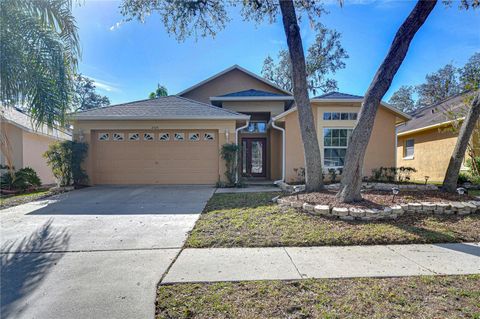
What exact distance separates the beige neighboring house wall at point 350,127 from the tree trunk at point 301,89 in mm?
4283

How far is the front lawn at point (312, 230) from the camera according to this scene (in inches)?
174

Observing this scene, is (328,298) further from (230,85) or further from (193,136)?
(230,85)

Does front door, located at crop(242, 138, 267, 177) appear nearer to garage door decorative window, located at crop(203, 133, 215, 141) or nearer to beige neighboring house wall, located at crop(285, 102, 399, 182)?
garage door decorative window, located at crop(203, 133, 215, 141)

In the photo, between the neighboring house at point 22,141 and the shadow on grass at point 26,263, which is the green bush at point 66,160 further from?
the shadow on grass at point 26,263

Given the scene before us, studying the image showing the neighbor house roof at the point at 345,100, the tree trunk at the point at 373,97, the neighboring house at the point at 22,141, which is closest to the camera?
the tree trunk at the point at 373,97

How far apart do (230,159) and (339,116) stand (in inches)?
218

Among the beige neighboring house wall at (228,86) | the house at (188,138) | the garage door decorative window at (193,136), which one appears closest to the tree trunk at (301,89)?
the house at (188,138)

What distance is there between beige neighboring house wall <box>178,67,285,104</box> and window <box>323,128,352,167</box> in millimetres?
6057

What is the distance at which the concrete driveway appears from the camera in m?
2.65

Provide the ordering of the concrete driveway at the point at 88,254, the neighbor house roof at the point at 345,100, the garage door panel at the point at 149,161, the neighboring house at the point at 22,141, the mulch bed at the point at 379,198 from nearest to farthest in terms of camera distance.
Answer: the concrete driveway at the point at 88,254 < the mulch bed at the point at 379,198 < the neighbor house roof at the point at 345,100 < the garage door panel at the point at 149,161 < the neighboring house at the point at 22,141

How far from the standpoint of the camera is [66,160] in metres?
10.6

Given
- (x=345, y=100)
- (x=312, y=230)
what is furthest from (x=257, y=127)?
(x=312, y=230)

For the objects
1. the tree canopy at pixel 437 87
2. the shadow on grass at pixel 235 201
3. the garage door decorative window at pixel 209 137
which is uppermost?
the tree canopy at pixel 437 87

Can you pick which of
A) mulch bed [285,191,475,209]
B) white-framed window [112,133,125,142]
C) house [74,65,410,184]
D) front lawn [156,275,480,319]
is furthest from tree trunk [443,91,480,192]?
white-framed window [112,133,125,142]
